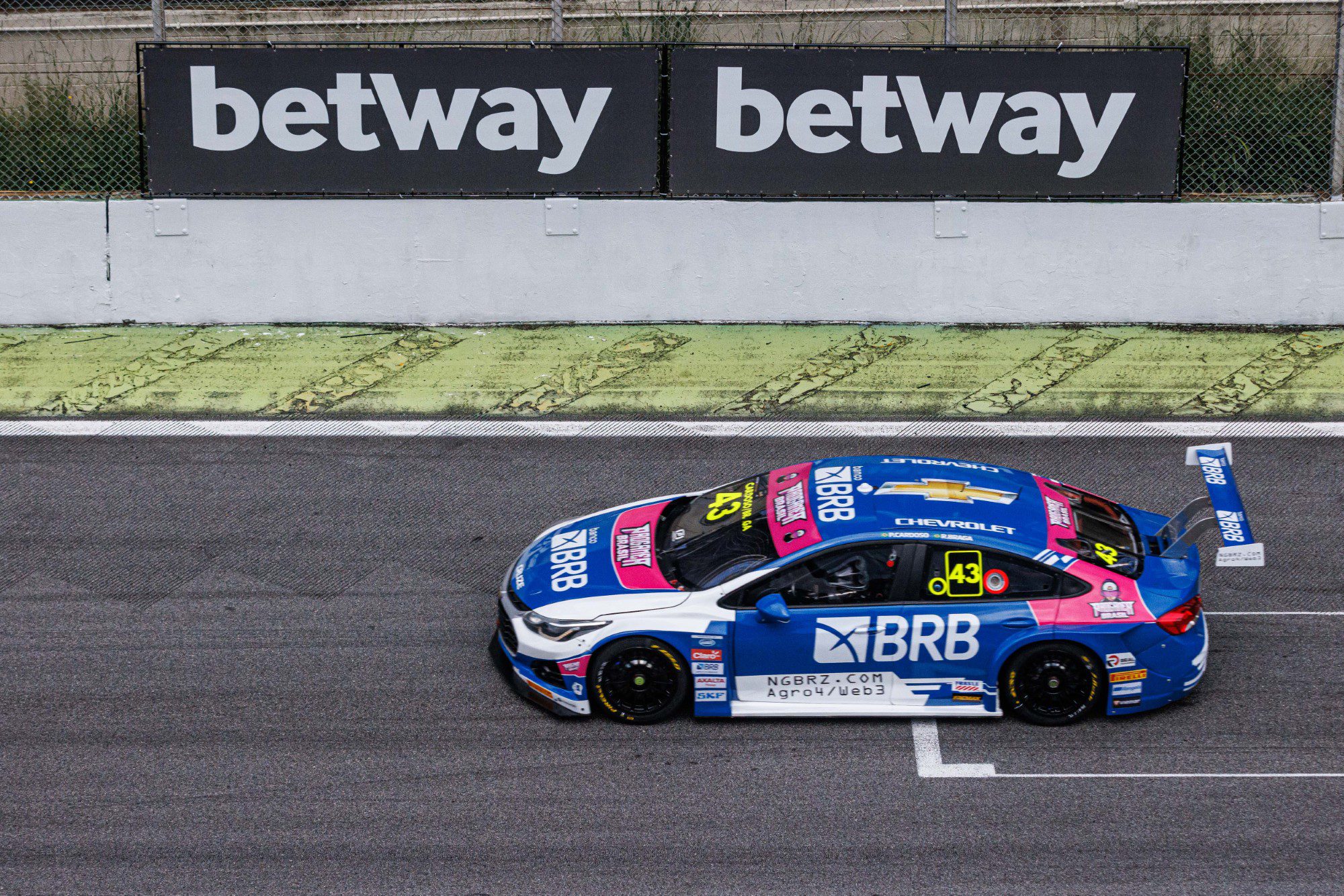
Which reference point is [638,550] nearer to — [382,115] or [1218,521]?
[1218,521]

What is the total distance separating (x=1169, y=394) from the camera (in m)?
12.8

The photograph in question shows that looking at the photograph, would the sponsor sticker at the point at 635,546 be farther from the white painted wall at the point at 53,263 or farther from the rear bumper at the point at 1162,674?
the white painted wall at the point at 53,263

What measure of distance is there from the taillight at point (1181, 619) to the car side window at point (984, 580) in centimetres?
56

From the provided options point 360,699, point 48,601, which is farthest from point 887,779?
point 48,601

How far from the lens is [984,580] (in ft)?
24.9

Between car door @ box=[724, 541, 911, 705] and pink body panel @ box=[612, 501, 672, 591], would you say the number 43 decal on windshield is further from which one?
pink body panel @ box=[612, 501, 672, 591]

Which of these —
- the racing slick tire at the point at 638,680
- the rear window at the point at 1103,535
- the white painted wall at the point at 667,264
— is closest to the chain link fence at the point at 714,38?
the white painted wall at the point at 667,264

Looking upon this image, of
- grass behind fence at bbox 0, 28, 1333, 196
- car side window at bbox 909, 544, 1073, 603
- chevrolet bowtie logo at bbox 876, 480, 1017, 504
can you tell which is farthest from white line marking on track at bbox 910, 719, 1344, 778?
grass behind fence at bbox 0, 28, 1333, 196

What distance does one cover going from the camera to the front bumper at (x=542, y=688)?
7.76 meters

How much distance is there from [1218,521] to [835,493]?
7.03ft

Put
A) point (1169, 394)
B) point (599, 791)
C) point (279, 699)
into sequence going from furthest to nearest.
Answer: point (1169, 394) < point (279, 699) < point (599, 791)

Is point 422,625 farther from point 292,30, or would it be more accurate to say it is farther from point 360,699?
point 292,30

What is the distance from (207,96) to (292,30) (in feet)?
3.66

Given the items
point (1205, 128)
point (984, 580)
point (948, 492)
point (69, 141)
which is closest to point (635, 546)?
point (948, 492)
